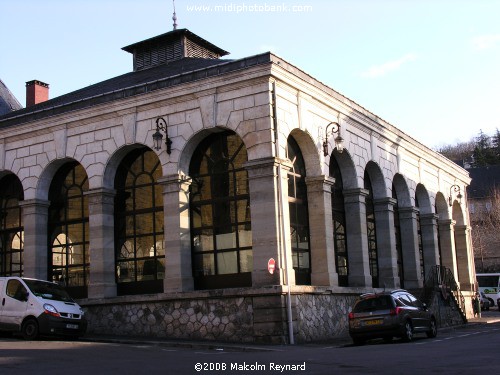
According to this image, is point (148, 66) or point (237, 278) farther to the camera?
point (148, 66)

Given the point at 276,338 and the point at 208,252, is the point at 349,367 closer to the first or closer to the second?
the point at 276,338

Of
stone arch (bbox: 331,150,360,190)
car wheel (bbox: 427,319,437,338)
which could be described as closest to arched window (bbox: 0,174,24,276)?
stone arch (bbox: 331,150,360,190)

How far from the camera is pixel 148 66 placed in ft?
103

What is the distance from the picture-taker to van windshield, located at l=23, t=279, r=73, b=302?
19844 mm

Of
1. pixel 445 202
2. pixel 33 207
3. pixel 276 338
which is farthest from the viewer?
pixel 445 202

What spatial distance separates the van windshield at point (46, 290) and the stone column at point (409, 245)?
16197mm

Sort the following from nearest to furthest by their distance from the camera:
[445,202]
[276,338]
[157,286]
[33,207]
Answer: [276,338]
[157,286]
[33,207]
[445,202]

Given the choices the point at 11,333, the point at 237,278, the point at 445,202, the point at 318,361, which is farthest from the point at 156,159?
the point at 445,202

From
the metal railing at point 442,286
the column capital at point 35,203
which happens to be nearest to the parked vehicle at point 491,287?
the metal railing at point 442,286

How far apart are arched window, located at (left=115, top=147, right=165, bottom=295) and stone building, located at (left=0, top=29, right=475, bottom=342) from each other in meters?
0.05

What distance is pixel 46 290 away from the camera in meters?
20.2

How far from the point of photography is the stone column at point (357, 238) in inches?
997

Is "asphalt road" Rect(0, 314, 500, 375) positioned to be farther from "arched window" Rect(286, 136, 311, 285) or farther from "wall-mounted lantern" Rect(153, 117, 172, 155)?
"wall-mounted lantern" Rect(153, 117, 172, 155)

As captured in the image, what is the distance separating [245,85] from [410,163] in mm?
13268
